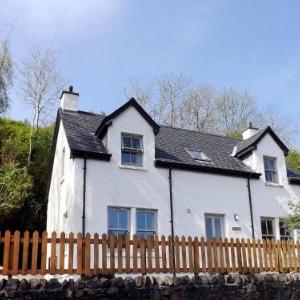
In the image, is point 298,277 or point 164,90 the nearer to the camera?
point 298,277

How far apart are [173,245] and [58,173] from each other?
385 inches

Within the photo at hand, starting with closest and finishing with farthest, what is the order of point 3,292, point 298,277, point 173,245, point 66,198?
point 3,292
point 173,245
point 298,277
point 66,198

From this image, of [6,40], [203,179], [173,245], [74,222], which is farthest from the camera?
[6,40]

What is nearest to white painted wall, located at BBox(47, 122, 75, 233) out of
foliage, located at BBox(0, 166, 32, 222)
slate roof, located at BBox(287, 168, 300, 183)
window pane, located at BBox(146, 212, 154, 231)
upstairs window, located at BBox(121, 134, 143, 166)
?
upstairs window, located at BBox(121, 134, 143, 166)

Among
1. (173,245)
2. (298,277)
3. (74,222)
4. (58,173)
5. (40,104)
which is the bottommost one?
(298,277)

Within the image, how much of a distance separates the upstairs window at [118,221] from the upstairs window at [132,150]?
2147 mm

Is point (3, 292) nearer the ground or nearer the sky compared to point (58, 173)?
nearer the ground

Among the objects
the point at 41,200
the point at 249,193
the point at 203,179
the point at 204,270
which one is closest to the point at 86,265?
the point at 204,270

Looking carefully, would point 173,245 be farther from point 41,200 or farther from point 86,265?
point 41,200

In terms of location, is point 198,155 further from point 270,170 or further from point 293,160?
point 293,160

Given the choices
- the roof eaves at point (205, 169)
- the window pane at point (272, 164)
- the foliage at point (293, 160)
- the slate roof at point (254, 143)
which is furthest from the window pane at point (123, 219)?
the foliage at point (293, 160)

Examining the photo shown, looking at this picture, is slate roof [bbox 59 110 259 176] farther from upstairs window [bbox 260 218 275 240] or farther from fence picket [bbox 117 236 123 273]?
fence picket [bbox 117 236 123 273]

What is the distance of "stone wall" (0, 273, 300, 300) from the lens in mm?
9177

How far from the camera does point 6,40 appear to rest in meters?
28.9
